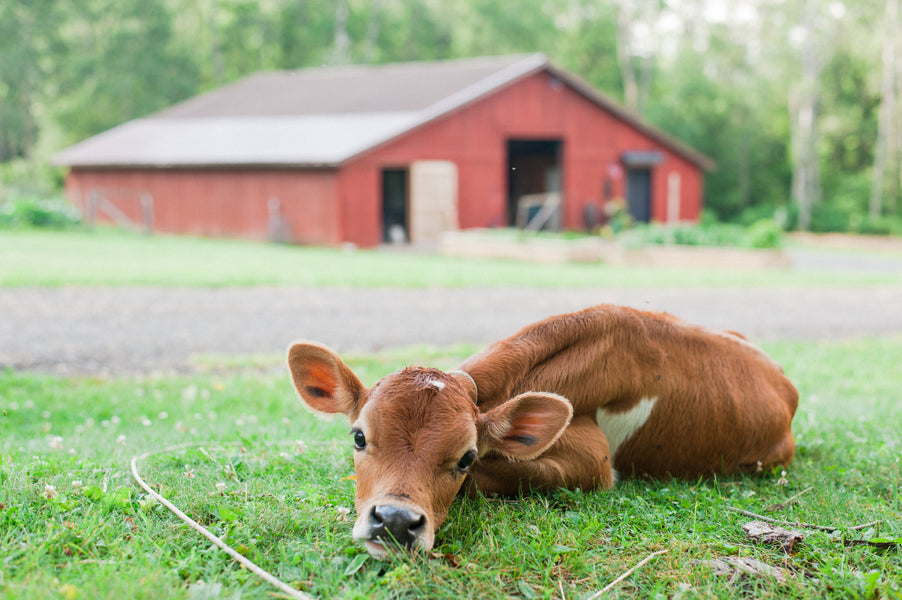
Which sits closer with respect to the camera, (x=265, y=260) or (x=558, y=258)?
(x=265, y=260)

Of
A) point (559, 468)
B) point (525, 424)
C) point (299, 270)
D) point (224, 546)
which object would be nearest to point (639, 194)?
point (299, 270)

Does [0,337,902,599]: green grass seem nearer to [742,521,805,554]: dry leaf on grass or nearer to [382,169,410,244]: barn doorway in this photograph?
[742,521,805,554]: dry leaf on grass

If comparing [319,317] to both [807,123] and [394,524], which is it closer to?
[394,524]

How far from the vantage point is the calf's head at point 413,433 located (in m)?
3.19

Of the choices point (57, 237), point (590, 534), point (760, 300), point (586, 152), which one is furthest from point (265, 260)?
point (590, 534)

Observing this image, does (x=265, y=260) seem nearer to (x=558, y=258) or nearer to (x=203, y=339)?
(x=558, y=258)

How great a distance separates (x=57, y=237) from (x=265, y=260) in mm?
8512

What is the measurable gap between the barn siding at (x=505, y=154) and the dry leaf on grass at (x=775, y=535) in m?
21.1

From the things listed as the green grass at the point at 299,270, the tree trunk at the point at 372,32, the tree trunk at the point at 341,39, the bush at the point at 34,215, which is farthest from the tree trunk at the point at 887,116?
the bush at the point at 34,215

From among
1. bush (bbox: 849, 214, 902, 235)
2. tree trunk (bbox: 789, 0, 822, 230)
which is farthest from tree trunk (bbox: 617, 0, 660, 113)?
bush (bbox: 849, 214, 902, 235)

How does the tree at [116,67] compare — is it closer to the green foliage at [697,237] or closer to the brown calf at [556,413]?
the green foliage at [697,237]

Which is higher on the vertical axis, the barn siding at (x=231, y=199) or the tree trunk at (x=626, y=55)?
the tree trunk at (x=626, y=55)

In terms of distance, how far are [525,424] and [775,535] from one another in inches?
42.5

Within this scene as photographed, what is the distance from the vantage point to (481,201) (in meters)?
27.0
